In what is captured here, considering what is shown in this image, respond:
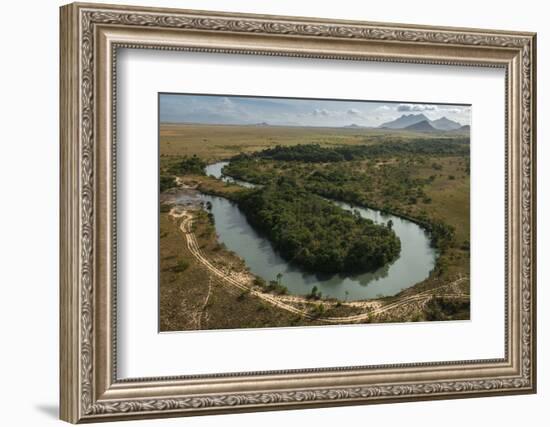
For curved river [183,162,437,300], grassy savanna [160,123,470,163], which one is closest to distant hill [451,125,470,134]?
grassy savanna [160,123,470,163]

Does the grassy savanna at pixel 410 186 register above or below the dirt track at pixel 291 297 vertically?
above

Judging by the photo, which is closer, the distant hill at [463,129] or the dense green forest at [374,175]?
the dense green forest at [374,175]

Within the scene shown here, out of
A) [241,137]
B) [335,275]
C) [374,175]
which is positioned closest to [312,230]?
[335,275]

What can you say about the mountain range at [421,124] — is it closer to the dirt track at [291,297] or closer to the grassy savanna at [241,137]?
the grassy savanna at [241,137]

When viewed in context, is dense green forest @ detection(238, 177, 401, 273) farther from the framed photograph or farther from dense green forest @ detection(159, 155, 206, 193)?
dense green forest @ detection(159, 155, 206, 193)

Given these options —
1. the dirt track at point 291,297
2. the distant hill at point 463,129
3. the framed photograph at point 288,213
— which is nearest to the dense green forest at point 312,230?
the framed photograph at point 288,213

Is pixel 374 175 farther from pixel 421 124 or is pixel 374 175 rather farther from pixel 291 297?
pixel 291 297
